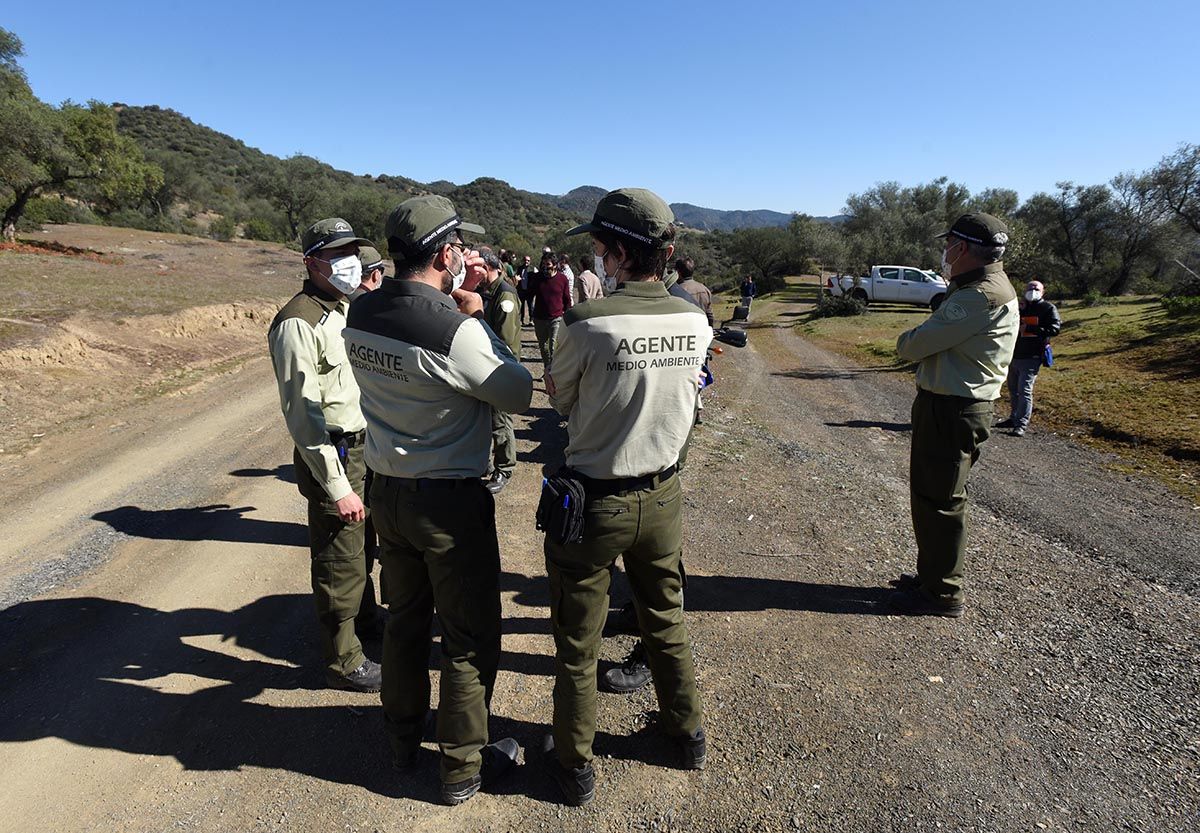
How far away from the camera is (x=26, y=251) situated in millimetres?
20406

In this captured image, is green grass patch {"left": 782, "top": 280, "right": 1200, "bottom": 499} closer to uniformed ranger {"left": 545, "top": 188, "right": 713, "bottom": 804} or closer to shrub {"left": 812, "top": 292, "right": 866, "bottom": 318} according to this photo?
shrub {"left": 812, "top": 292, "right": 866, "bottom": 318}

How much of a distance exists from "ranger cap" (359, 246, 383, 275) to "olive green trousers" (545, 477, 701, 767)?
1894mm

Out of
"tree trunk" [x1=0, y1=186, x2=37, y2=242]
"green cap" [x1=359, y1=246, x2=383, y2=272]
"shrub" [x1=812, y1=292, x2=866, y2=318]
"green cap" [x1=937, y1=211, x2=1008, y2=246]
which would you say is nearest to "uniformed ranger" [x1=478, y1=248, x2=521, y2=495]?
"green cap" [x1=359, y1=246, x2=383, y2=272]

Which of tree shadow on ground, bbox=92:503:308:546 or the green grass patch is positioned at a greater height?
the green grass patch

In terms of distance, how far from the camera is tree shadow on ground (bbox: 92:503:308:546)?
5008 millimetres

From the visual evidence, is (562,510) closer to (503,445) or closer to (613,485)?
(613,485)

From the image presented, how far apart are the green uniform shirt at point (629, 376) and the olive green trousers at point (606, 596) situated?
0.54ft

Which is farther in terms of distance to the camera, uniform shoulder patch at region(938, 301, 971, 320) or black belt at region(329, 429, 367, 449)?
uniform shoulder patch at region(938, 301, 971, 320)

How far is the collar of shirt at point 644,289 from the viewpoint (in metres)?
2.34

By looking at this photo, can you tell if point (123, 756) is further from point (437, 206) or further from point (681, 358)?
point (681, 358)

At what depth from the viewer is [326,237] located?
10.2ft

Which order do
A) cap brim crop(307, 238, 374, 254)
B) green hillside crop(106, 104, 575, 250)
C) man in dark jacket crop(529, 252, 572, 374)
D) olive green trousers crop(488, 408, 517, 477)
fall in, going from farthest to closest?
1. green hillside crop(106, 104, 575, 250)
2. man in dark jacket crop(529, 252, 572, 374)
3. olive green trousers crop(488, 408, 517, 477)
4. cap brim crop(307, 238, 374, 254)

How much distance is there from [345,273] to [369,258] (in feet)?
1.28

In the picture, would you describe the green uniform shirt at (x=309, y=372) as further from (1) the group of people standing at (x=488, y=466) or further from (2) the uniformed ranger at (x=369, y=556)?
(1) the group of people standing at (x=488, y=466)
